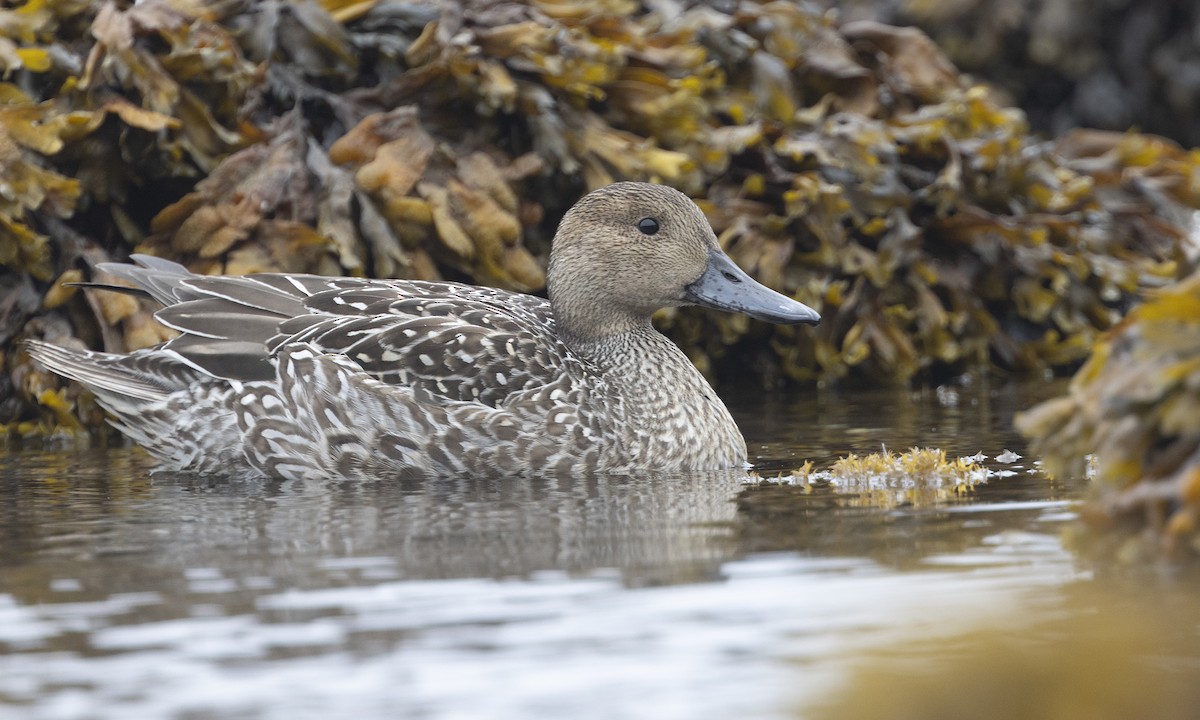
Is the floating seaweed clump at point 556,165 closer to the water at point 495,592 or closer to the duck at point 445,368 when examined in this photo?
the duck at point 445,368

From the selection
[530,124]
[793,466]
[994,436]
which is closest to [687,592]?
[793,466]

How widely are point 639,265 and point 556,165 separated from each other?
181cm

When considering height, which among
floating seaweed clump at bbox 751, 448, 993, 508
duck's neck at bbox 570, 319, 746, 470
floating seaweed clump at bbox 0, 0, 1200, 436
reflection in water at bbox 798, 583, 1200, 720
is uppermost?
floating seaweed clump at bbox 0, 0, 1200, 436

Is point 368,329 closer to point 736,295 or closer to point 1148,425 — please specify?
point 736,295

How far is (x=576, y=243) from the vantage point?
6.45 m

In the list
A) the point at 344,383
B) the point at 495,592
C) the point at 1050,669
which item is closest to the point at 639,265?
the point at 344,383

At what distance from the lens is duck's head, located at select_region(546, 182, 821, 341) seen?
20.9 ft

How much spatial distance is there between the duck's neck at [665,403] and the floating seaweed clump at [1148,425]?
6.82ft

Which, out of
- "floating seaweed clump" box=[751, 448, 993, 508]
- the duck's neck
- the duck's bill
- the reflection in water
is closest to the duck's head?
the duck's bill

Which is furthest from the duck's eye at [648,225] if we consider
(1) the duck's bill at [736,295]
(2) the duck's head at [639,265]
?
(1) the duck's bill at [736,295]

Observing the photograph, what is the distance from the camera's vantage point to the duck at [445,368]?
5973mm

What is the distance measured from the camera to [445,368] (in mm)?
6039

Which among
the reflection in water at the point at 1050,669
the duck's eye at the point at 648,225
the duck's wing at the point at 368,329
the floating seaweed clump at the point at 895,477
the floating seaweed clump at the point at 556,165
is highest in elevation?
the floating seaweed clump at the point at 556,165

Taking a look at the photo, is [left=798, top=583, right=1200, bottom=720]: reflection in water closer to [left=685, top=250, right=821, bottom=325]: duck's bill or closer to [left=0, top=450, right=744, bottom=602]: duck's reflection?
[left=0, top=450, right=744, bottom=602]: duck's reflection
